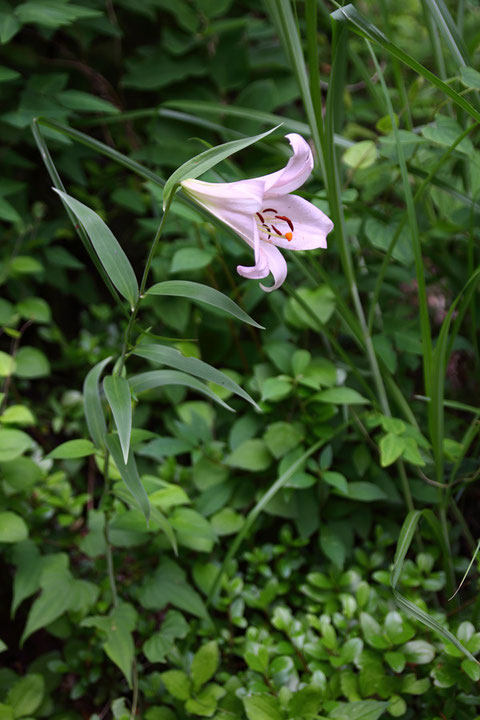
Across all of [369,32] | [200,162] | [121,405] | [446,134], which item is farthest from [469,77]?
[121,405]

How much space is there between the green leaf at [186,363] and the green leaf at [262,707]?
0.44m

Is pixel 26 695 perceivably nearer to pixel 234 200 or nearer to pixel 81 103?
pixel 234 200

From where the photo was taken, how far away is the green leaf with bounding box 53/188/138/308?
2.21 feet

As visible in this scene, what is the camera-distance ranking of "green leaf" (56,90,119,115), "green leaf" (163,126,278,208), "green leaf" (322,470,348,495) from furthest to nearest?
"green leaf" (56,90,119,115) → "green leaf" (322,470,348,495) → "green leaf" (163,126,278,208)

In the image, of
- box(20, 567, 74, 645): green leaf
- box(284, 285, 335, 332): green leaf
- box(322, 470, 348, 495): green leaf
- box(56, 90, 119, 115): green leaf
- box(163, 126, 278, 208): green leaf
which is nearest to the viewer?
box(163, 126, 278, 208): green leaf

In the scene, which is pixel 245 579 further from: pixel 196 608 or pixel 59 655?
pixel 59 655

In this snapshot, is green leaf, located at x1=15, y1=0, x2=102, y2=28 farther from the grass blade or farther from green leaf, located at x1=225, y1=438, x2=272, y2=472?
the grass blade

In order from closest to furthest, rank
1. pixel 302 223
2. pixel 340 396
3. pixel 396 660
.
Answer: pixel 302 223 → pixel 396 660 → pixel 340 396

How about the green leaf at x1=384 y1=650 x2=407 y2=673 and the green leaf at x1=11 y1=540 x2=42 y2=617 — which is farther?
the green leaf at x1=11 y1=540 x2=42 y2=617

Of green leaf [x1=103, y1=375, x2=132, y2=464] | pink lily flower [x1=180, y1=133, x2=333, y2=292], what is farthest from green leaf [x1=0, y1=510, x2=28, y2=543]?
pink lily flower [x1=180, y1=133, x2=333, y2=292]

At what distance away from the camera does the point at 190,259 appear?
114 centimetres

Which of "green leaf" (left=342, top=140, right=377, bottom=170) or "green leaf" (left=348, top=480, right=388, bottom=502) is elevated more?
"green leaf" (left=342, top=140, right=377, bottom=170)

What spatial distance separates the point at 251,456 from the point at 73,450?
0.39m

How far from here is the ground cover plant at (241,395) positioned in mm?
802
